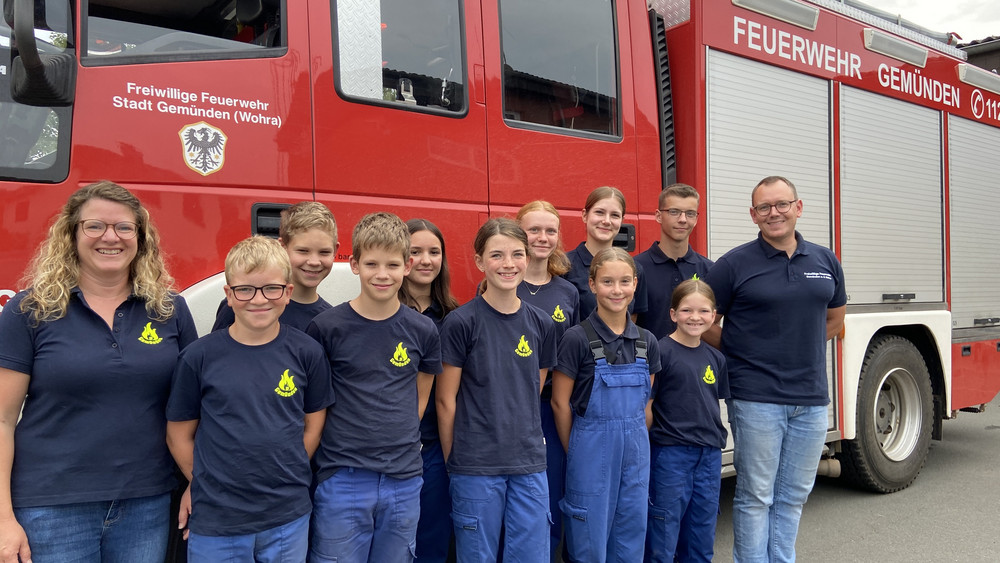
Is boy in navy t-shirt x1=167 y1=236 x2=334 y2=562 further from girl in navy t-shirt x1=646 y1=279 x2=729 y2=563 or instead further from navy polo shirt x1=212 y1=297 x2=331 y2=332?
girl in navy t-shirt x1=646 y1=279 x2=729 y2=563

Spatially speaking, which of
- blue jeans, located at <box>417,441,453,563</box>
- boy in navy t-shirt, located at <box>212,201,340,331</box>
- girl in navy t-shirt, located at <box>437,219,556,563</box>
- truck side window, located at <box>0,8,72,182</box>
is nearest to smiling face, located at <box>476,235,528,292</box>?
girl in navy t-shirt, located at <box>437,219,556,563</box>

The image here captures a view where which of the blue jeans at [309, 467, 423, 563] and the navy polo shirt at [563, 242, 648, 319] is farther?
the navy polo shirt at [563, 242, 648, 319]

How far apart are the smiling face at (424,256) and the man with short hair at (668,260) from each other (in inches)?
42.9

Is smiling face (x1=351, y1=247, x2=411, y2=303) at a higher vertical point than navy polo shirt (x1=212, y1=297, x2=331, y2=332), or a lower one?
higher

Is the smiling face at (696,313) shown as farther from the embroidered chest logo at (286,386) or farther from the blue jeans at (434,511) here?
the embroidered chest logo at (286,386)

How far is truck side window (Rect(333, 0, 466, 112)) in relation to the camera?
286 cm

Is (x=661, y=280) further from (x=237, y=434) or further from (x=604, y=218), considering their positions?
(x=237, y=434)

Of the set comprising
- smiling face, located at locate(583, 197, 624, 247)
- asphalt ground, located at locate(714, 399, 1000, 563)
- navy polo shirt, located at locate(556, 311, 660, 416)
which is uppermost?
smiling face, located at locate(583, 197, 624, 247)

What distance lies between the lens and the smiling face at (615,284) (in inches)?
112

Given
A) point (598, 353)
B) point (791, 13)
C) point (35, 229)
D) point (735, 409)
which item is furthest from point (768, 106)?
point (35, 229)

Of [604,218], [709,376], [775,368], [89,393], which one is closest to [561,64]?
[604,218]

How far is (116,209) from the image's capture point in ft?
6.70

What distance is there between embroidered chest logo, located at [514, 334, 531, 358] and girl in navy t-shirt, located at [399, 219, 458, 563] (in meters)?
0.33

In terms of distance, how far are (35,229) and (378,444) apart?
4.27 feet
